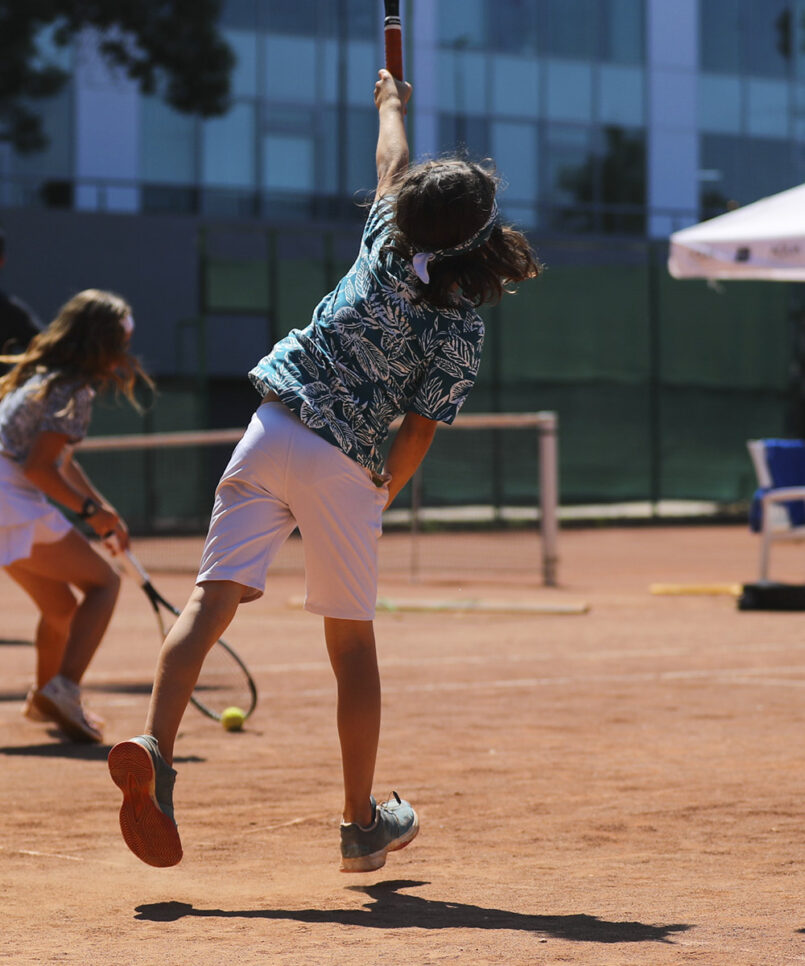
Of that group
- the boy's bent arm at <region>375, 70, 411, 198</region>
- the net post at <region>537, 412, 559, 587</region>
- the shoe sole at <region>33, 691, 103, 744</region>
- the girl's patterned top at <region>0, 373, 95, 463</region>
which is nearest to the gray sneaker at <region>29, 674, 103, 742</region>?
the shoe sole at <region>33, 691, 103, 744</region>

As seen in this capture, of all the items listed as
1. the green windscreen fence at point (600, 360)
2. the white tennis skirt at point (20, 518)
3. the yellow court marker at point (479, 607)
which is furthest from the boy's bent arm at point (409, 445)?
the green windscreen fence at point (600, 360)

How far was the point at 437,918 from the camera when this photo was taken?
3.32m

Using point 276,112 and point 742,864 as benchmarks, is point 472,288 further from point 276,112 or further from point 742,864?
point 276,112

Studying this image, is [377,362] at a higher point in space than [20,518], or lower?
higher

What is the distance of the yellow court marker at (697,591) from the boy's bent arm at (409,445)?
8.54 metres

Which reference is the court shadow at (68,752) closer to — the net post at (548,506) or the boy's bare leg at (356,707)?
the boy's bare leg at (356,707)

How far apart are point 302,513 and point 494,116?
85.2ft

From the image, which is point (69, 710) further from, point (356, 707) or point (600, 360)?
point (600, 360)

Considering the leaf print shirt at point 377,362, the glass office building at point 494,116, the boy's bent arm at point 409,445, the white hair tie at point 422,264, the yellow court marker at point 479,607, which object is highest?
the glass office building at point 494,116

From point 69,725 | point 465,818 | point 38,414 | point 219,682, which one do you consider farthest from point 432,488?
point 465,818

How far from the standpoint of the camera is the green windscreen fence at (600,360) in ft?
70.6

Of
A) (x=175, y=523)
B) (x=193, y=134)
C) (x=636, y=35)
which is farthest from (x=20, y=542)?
(x=636, y=35)

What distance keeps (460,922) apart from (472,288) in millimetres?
1391

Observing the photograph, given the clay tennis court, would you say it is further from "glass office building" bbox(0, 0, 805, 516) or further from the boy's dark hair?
"glass office building" bbox(0, 0, 805, 516)
